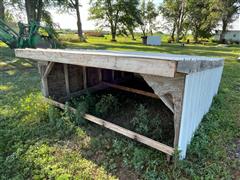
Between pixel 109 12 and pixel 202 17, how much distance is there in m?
14.0

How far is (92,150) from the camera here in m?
2.41

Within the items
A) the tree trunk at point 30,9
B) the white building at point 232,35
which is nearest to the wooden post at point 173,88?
the tree trunk at point 30,9

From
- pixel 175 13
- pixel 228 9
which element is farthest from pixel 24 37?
pixel 175 13

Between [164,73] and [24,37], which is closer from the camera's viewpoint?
[164,73]

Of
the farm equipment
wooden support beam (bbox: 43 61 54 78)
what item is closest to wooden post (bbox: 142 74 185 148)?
wooden support beam (bbox: 43 61 54 78)

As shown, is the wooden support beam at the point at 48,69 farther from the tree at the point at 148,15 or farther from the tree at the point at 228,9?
the tree at the point at 148,15

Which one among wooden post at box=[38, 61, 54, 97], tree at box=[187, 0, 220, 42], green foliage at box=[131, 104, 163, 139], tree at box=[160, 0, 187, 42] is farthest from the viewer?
tree at box=[160, 0, 187, 42]

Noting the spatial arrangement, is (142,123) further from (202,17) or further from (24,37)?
(202,17)

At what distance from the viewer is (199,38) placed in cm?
3158

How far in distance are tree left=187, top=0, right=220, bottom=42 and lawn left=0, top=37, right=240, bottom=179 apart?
25.0 meters

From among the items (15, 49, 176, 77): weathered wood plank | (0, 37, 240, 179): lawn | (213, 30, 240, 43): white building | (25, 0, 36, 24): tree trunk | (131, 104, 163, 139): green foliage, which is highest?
(25, 0, 36, 24): tree trunk

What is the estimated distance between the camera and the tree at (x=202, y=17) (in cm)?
2373

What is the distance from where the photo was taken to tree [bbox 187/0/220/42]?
23.7 meters

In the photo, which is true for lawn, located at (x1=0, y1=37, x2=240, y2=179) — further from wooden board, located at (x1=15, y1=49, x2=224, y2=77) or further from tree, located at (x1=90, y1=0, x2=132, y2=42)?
tree, located at (x1=90, y1=0, x2=132, y2=42)
